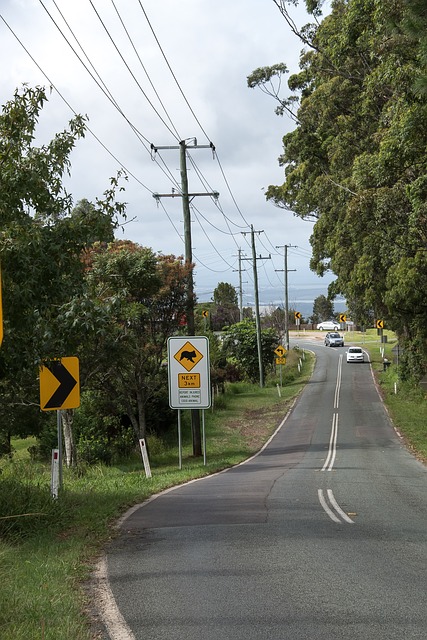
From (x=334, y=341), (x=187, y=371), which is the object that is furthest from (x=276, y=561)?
(x=334, y=341)

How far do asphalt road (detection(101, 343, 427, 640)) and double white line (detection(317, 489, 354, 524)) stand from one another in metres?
0.02

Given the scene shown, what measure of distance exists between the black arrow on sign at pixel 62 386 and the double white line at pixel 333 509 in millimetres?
4645

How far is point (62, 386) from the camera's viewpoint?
42.6ft

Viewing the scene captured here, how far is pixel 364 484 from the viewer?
52.8ft

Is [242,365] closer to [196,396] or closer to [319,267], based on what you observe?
[319,267]

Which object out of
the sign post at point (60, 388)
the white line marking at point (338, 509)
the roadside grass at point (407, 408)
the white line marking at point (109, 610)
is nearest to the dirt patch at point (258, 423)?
the roadside grass at point (407, 408)

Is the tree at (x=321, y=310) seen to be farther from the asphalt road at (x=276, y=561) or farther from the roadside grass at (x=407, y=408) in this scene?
the asphalt road at (x=276, y=561)

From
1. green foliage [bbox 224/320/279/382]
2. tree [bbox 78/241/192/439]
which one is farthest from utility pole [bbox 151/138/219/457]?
green foliage [bbox 224/320/279/382]

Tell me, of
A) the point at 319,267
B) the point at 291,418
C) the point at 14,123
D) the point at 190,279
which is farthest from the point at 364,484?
the point at 319,267

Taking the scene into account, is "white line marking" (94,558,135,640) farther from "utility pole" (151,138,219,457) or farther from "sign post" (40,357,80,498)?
"utility pole" (151,138,219,457)

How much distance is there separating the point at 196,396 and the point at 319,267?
69.4 feet

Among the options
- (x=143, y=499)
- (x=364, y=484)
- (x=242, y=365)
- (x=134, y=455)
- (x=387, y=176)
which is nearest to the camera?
(x=143, y=499)

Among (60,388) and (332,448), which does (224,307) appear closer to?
(332,448)

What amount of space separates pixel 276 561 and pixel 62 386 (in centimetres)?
610
